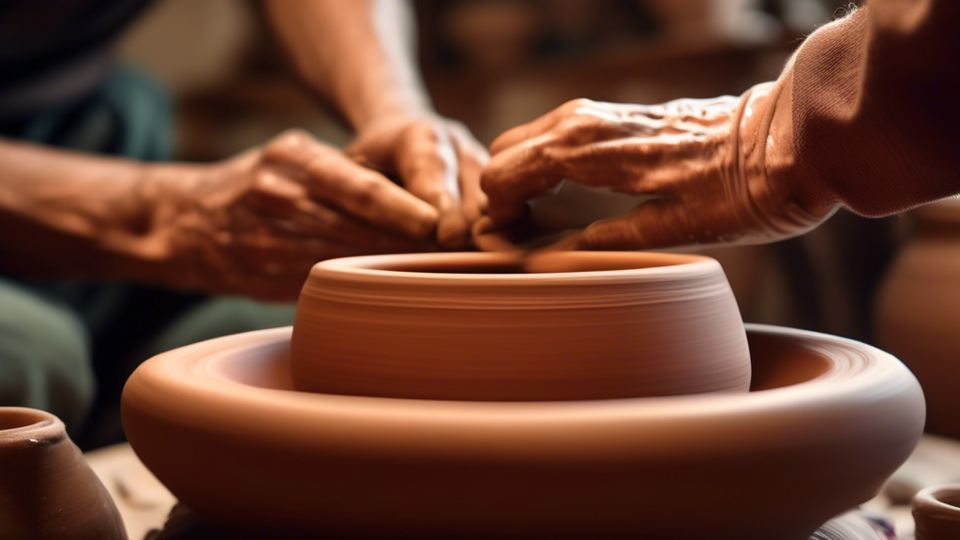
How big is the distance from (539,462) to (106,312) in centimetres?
137

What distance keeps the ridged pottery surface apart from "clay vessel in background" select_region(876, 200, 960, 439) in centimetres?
88

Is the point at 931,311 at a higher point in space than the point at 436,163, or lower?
lower

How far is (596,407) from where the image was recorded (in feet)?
1.74

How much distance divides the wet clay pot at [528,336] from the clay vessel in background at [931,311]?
822mm

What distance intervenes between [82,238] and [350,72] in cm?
55

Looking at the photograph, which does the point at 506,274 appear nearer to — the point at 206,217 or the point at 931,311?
the point at 206,217

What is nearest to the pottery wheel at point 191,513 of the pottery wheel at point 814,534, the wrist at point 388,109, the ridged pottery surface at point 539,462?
the pottery wheel at point 814,534

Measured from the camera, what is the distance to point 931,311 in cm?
142

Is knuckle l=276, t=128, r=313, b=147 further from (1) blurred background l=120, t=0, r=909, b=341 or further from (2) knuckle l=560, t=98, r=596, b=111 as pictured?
(1) blurred background l=120, t=0, r=909, b=341

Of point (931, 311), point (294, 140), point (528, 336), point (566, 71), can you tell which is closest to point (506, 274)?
point (528, 336)

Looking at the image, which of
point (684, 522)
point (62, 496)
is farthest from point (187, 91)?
point (684, 522)

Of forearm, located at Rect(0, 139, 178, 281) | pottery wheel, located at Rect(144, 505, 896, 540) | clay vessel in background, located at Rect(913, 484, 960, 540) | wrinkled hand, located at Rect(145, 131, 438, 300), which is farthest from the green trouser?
clay vessel in background, located at Rect(913, 484, 960, 540)

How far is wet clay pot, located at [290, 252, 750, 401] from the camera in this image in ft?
2.06

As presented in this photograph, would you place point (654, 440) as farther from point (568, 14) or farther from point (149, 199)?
point (568, 14)
